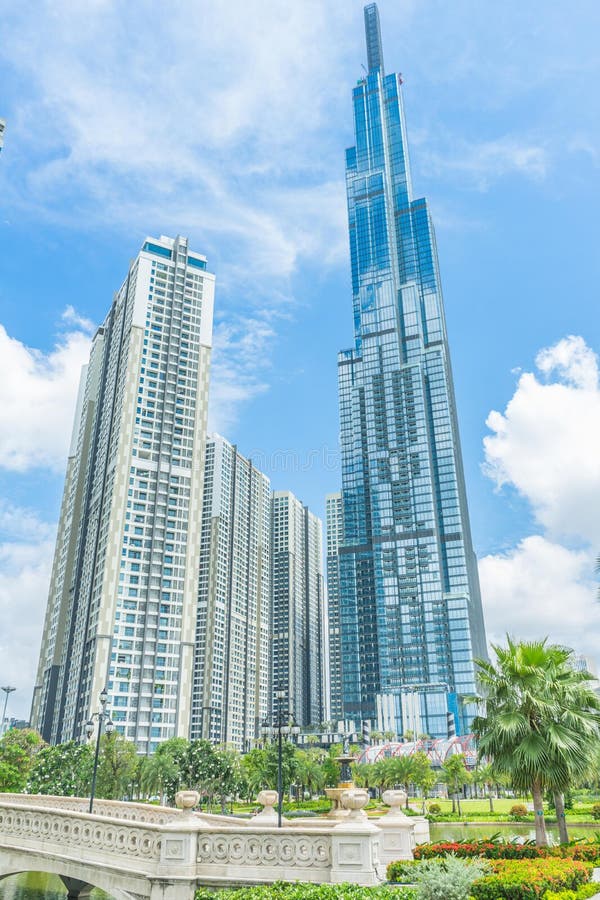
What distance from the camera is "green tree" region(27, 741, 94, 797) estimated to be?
205 feet

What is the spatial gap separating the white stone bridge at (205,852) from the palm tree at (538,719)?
4.19 meters

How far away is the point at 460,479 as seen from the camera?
18138cm

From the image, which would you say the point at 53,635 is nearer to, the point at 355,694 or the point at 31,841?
the point at 355,694

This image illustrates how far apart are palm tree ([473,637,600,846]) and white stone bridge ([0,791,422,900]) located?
13.8 ft

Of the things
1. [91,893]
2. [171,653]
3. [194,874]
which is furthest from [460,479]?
[194,874]

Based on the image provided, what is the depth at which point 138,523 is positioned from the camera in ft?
391

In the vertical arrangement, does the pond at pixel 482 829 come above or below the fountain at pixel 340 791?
below

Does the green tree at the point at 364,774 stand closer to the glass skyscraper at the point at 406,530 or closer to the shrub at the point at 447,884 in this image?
the glass skyscraper at the point at 406,530

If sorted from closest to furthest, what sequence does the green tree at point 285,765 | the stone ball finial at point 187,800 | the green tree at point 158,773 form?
the stone ball finial at point 187,800 → the green tree at point 285,765 → the green tree at point 158,773

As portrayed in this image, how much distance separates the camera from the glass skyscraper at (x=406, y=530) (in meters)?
159

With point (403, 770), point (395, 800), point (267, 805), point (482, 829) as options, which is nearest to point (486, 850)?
point (395, 800)

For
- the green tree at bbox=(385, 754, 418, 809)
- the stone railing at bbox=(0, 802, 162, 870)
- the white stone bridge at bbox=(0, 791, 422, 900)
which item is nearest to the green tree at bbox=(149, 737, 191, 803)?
the green tree at bbox=(385, 754, 418, 809)

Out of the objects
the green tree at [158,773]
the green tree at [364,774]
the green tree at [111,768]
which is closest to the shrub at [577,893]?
the green tree at [111,768]

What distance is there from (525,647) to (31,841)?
61.8 feet
